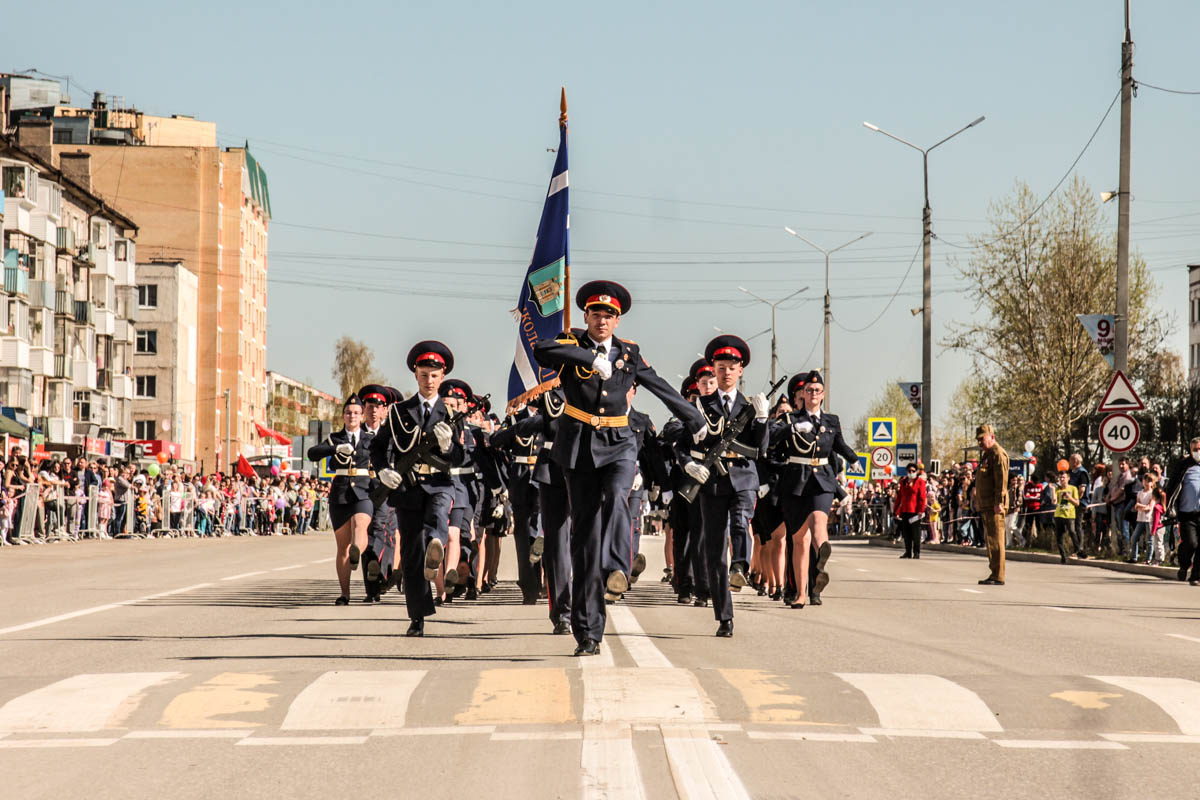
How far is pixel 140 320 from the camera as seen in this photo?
102438mm

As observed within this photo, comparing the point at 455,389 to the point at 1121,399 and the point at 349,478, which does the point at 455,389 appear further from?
the point at 1121,399

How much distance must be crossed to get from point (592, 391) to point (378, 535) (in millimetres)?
6034

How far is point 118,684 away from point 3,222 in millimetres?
67220

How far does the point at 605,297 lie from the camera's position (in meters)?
10.7

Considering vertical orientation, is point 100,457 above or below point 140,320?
below

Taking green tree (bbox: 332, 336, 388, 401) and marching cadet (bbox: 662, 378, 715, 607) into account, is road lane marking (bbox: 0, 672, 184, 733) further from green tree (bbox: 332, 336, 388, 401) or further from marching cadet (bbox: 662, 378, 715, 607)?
green tree (bbox: 332, 336, 388, 401)

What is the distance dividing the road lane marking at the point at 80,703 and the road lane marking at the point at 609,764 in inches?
84.8

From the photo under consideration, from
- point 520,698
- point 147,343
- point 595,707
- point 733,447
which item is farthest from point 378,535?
point 147,343

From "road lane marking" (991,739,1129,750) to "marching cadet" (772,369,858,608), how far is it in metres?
8.27

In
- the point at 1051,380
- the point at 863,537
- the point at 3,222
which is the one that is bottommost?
the point at 863,537

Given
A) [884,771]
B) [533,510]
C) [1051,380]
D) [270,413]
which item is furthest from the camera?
[270,413]

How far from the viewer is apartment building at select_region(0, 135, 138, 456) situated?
74.1 m

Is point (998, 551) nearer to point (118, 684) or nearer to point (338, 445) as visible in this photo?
point (338, 445)

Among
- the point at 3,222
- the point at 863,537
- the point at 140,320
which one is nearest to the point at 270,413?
the point at 140,320
